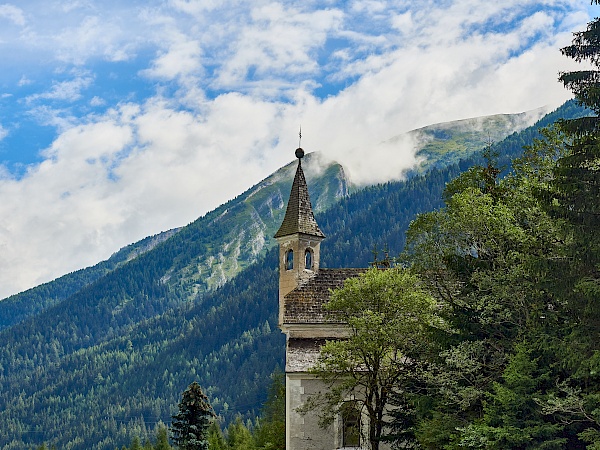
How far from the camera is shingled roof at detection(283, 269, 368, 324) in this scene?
156 feet

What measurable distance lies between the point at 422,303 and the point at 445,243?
357cm

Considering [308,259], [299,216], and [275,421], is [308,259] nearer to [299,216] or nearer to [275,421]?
[299,216]

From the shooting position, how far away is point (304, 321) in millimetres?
47469

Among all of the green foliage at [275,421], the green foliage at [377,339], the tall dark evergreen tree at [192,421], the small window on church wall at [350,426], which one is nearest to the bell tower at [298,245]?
the small window on church wall at [350,426]

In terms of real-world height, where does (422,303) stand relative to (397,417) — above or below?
above

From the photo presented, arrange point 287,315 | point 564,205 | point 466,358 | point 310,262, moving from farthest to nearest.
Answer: point 310,262 → point 287,315 → point 466,358 → point 564,205

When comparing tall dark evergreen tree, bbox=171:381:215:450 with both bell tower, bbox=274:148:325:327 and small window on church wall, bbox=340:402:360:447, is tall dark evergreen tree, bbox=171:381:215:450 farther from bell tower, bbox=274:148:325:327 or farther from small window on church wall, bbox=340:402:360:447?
small window on church wall, bbox=340:402:360:447

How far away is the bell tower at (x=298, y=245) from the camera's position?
174 ft

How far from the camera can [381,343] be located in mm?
38781

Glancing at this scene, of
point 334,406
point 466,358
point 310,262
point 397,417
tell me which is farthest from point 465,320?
point 310,262

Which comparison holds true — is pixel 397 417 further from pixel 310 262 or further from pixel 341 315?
pixel 310 262

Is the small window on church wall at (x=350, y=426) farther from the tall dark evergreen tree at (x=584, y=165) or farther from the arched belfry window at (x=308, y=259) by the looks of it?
the tall dark evergreen tree at (x=584, y=165)

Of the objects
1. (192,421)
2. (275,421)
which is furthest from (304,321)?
(192,421)

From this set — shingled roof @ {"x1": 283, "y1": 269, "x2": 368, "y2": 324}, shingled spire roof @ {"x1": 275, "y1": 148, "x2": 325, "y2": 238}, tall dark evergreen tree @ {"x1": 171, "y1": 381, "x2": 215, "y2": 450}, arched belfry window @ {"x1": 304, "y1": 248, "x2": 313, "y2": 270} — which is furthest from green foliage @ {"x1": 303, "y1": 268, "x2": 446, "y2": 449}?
tall dark evergreen tree @ {"x1": 171, "y1": 381, "x2": 215, "y2": 450}
